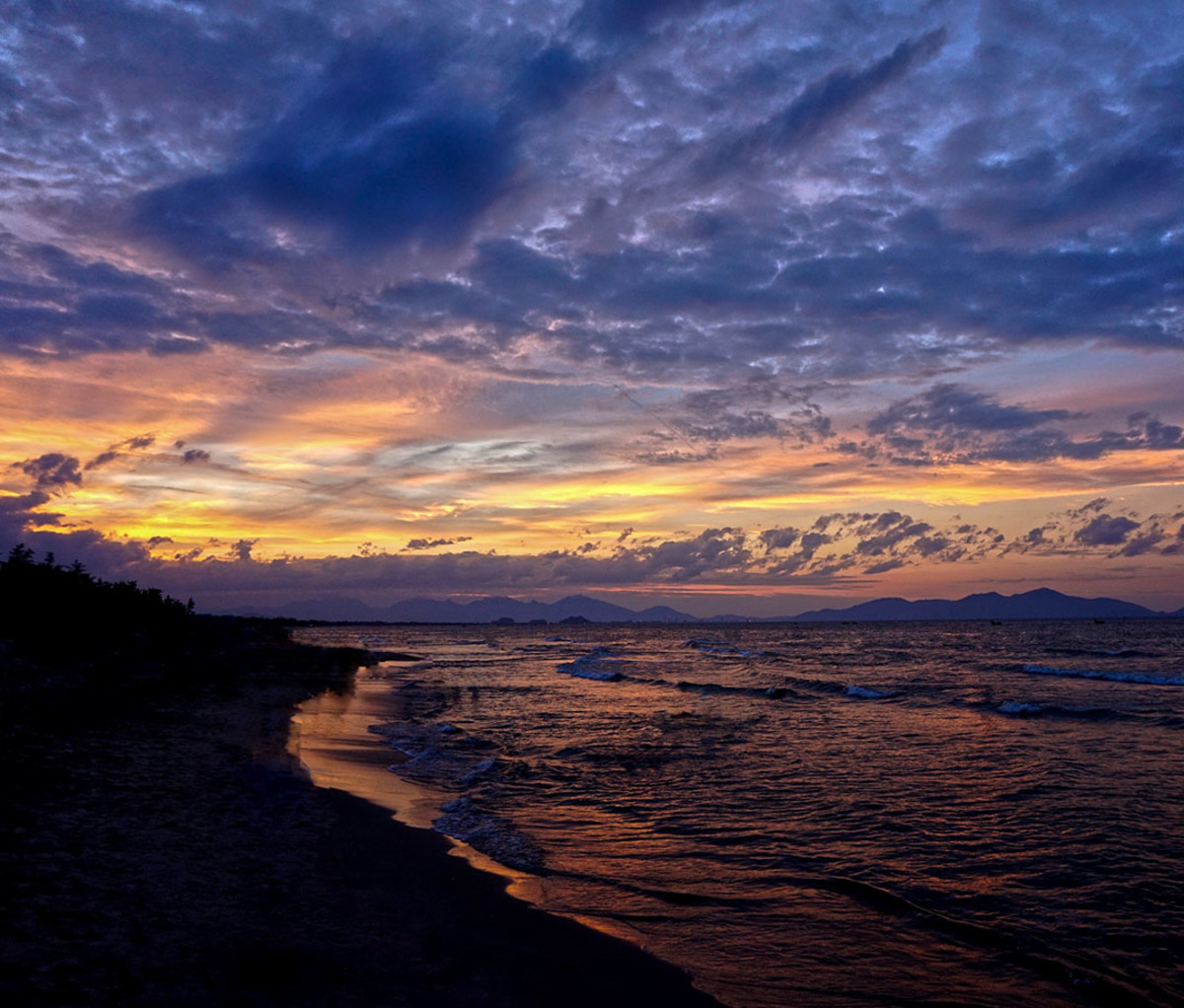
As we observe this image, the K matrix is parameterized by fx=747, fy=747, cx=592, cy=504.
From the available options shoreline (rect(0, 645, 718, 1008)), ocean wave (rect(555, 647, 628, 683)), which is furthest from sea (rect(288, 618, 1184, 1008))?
ocean wave (rect(555, 647, 628, 683))

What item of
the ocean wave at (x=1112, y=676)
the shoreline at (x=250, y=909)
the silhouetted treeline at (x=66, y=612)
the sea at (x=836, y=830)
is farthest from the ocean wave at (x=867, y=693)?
the silhouetted treeline at (x=66, y=612)

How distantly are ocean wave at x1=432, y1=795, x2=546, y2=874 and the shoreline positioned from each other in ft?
2.81

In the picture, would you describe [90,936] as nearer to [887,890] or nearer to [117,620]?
[887,890]

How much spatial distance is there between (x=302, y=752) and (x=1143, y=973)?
20.0 meters

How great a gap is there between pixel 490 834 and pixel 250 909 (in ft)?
19.7

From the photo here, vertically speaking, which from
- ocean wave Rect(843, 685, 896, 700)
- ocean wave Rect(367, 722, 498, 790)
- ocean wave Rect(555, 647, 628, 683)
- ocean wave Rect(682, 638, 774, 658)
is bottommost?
ocean wave Rect(682, 638, 774, 658)

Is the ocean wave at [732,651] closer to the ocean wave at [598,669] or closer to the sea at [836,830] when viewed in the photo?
the ocean wave at [598,669]

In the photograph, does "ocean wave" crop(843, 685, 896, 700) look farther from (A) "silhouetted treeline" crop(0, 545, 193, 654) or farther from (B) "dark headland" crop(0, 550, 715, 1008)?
(A) "silhouetted treeline" crop(0, 545, 193, 654)

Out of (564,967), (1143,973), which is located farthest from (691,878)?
(1143,973)

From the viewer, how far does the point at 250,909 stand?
349 inches

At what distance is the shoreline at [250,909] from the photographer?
23.1 feet

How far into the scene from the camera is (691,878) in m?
11.8

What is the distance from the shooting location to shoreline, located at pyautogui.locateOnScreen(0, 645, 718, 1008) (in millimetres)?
7027

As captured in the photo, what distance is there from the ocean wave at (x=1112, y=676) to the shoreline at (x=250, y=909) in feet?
152
